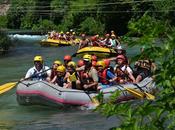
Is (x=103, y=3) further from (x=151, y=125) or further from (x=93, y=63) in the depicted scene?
(x=151, y=125)

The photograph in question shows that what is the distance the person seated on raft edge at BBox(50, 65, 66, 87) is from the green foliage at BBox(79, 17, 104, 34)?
4624 centimetres

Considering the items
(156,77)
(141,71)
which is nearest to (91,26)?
(141,71)

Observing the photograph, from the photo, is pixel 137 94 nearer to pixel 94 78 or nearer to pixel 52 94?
pixel 94 78

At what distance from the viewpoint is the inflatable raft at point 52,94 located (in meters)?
12.0

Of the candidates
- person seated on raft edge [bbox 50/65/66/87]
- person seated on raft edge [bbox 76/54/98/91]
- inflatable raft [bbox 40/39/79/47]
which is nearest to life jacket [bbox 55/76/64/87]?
person seated on raft edge [bbox 50/65/66/87]

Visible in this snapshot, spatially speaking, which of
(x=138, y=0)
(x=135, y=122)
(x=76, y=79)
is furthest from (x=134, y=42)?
(x=138, y=0)

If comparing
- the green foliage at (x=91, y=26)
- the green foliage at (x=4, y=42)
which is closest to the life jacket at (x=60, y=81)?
the green foliage at (x=4, y=42)

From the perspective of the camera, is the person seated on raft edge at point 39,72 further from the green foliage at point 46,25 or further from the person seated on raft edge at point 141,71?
the green foliage at point 46,25

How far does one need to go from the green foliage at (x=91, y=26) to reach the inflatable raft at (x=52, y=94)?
46112 mm

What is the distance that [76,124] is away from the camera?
405 inches

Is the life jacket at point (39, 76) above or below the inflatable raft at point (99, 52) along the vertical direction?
above

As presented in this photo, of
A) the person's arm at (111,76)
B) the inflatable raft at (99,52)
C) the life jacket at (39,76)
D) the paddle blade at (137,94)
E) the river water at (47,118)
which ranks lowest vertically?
the river water at (47,118)

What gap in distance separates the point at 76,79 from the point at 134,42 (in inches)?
371

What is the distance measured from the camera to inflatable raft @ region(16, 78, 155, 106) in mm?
12016
